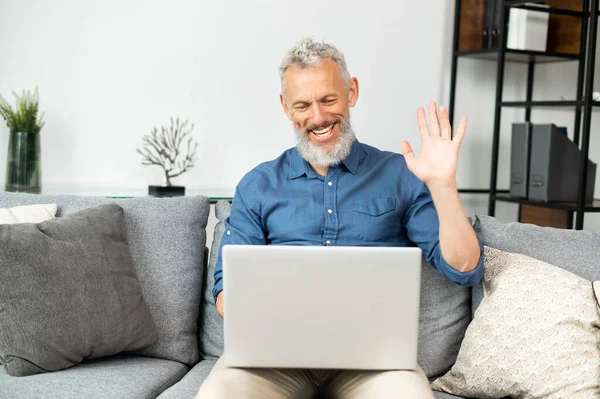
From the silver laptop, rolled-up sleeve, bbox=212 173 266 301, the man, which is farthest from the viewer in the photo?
rolled-up sleeve, bbox=212 173 266 301

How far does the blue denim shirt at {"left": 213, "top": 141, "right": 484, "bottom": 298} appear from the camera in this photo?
1956mm

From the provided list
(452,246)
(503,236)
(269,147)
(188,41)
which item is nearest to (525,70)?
(269,147)

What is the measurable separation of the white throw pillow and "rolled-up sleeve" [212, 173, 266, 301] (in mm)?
495

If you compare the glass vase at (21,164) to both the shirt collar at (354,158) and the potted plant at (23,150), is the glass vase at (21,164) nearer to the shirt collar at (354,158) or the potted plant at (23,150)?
the potted plant at (23,150)

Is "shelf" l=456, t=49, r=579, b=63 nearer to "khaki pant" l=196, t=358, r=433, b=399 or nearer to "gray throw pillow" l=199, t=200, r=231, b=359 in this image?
"gray throw pillow" l=199, t=200, r=231, b=359

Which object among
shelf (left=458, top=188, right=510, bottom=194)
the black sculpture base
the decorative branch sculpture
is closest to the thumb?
the black sculpture base

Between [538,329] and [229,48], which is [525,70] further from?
[538,329]

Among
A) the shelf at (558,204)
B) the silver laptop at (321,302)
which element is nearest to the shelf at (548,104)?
the shelf at (558,204)

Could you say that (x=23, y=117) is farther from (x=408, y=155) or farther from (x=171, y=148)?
(x=408, y=155)

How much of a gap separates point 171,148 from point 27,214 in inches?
46.9

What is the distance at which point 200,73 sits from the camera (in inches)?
128

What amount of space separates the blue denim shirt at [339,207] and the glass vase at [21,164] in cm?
108

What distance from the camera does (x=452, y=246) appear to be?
179cm

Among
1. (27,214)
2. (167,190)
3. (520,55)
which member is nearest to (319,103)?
(27,214)
